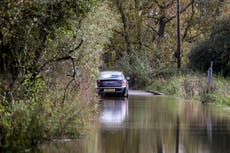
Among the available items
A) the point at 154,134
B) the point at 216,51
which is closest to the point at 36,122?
the point at 154,134

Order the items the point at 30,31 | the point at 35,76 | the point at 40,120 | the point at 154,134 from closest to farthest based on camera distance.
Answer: the point at 40,120
the point at 30,31
the point at 35,76
the point at 154,134

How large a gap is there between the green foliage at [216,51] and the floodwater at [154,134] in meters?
21.1

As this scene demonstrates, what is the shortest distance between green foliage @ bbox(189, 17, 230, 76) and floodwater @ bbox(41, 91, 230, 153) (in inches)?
831

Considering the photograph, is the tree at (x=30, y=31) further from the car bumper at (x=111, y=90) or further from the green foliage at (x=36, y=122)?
the car bumper at (x=111, y=90)

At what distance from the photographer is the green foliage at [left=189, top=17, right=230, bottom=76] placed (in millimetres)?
43344

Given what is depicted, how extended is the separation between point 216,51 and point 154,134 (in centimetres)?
2911

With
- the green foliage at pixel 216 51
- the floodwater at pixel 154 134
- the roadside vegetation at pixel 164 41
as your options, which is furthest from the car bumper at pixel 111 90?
the green foliage at pixel 216 51

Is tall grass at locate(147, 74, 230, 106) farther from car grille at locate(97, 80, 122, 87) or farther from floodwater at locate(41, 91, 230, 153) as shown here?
floodwater at locate(41, 91, 230, 153)

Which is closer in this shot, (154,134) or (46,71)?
(154,134)

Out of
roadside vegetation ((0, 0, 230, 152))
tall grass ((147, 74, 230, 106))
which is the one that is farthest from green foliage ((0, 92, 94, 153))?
tall grass ((147, 74, 230, 106))

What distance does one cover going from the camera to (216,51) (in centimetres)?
4372

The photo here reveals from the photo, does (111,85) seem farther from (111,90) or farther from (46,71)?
(46,71)

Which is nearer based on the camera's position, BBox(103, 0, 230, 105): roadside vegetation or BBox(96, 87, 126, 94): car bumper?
BBox(96, 87, 126, 94): car bumper

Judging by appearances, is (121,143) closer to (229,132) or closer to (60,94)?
(60,94)
